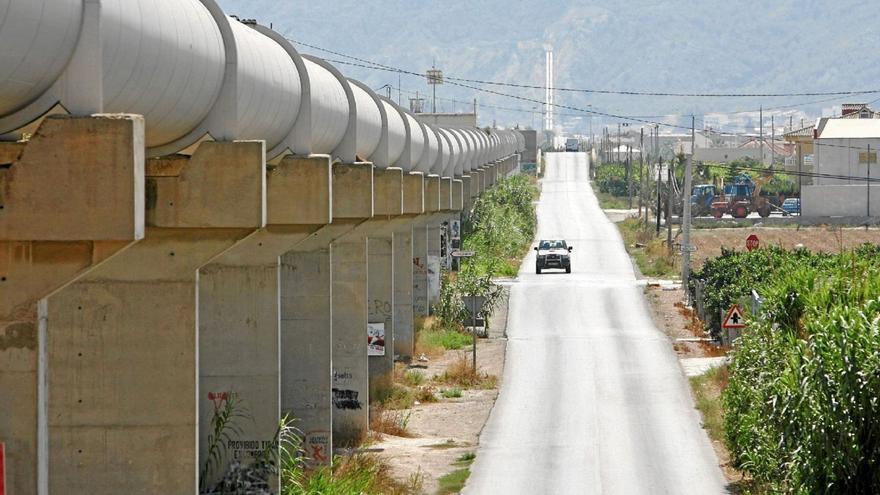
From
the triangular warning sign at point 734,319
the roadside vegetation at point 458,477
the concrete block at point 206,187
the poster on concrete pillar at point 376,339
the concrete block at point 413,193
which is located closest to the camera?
the concrete block at point 206,187

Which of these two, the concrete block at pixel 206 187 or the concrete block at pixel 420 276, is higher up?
the concrete block at pixel 206 187

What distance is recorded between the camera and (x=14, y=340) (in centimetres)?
1263

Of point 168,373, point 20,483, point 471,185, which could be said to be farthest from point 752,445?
point 471,185

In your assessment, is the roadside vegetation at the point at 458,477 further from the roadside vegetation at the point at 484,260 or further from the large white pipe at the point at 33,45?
the large white pipe at the point at 33,45

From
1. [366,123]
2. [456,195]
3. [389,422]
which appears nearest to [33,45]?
[366,123]

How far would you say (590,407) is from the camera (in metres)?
37.1

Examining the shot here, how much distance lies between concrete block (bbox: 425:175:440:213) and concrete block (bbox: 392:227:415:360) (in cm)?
123

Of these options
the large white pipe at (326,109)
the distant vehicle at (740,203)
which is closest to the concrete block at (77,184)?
the large white pipe at (326,109)

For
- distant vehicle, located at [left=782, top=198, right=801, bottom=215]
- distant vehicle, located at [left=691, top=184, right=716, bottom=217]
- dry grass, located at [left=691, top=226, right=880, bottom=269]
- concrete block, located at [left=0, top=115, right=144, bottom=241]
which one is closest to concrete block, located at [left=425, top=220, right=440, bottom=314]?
dry grass, located at [left=691, top=226, right=880, bottom=269]

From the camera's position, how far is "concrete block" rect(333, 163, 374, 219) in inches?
1079

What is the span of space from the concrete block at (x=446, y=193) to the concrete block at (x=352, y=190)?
23174 mm

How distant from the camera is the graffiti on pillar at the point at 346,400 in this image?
32.0 metres

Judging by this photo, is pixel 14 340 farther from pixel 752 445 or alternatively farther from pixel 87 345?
pixel 752 445

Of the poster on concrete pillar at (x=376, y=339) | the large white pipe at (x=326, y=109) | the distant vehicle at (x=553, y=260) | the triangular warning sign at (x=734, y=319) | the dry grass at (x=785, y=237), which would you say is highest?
the large white pipe at (x=326, y=109)
